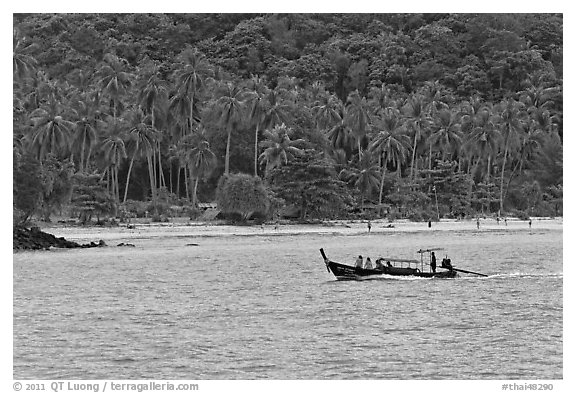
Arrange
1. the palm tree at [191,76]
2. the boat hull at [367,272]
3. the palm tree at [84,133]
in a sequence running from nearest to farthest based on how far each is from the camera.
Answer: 1. the boat hull at [367,272]
2. the palm tree at [84,133]
3. the palm tree at [191,76]

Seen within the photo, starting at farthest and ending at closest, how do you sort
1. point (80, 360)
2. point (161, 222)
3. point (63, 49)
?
point (63, 49)
point (161, 222)
point (80, 360)

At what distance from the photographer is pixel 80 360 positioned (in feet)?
97.9

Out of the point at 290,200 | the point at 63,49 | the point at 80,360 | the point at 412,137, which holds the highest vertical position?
the point at 63,49

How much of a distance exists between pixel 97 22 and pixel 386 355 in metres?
86.7

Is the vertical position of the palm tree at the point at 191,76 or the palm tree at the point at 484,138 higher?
the palm tree at the point at 191,76

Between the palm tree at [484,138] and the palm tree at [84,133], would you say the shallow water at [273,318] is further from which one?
the palm tree at [484,138]

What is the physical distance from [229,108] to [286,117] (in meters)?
4.67

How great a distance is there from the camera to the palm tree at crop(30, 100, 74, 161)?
236ft

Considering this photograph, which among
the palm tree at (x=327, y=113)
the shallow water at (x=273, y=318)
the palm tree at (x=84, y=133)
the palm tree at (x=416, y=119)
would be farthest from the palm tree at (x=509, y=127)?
the palm tree at (x=84, y=133)

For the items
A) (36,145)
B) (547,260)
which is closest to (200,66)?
(36,145)

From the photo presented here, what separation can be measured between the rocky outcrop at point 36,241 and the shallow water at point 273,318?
6.66 feet

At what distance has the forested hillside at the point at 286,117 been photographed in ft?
256

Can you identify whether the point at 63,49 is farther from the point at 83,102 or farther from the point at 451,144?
the point at 451,144

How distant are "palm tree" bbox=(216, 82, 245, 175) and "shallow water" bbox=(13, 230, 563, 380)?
947 inches
